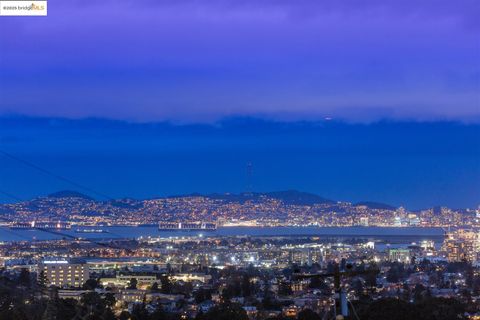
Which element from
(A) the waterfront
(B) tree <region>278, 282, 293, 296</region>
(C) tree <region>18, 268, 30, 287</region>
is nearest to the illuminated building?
(A) the waterfront

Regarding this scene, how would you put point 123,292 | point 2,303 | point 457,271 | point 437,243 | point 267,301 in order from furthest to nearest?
point 437,243 → point 457,271 → point 123,292 → point 267,301 → point 2,303

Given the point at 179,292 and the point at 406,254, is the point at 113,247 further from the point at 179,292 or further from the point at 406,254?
the point at 179,292

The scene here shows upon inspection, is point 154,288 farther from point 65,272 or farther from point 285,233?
point 285,233

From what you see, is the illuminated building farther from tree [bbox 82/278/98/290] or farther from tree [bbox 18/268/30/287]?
tree [bbox 18/268/30/287]

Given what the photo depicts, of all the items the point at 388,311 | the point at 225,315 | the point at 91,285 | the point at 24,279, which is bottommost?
the point at 388,311

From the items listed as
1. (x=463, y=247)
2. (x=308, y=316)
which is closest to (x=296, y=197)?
(x=463, y=247)

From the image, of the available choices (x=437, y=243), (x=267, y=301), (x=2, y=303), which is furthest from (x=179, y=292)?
(x=437, y=243)
